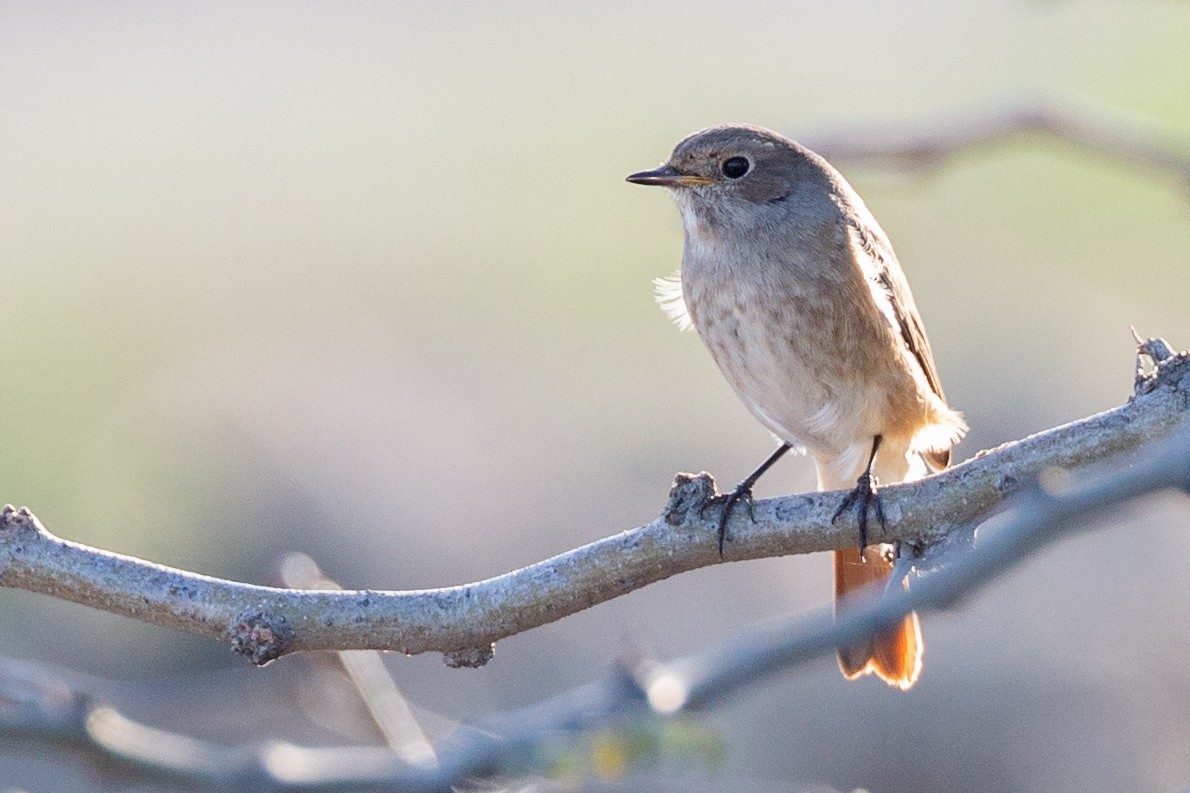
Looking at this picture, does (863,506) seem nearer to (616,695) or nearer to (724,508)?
(724,508)

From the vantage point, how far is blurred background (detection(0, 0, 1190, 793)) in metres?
6.23

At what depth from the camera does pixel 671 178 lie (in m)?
4.84

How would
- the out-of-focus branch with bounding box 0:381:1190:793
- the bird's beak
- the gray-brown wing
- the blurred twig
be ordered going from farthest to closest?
1. the bird's beak
2. the gray-brown wing
3. the blurred twig
4. the out-of-focus branch with bounding box 0:381:1190:793

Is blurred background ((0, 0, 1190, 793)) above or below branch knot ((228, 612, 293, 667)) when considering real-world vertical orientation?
above

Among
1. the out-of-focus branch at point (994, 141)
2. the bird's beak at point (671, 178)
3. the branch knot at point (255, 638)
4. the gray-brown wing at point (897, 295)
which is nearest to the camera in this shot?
the branch knot at point (255, 638)

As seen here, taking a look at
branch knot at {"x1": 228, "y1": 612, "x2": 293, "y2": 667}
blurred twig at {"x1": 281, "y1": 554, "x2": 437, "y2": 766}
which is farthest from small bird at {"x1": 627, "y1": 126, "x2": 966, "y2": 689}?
→ branch knot at {"x1": 228, "y1": 612, "x2": 293, "y2": 667}

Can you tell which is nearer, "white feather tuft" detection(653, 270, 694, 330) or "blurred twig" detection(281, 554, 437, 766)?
"blurred twig" detection(281, 554, 437, 766)

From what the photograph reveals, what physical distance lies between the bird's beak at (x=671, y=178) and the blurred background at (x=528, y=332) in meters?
0.58

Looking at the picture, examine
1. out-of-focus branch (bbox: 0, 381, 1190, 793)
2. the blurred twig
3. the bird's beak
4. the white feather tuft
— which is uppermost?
the bird's beak

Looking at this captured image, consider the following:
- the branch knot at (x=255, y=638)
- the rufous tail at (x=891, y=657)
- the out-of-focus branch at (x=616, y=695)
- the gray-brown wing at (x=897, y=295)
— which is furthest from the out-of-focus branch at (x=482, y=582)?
the gray-brown wing at (x=897, y=295)

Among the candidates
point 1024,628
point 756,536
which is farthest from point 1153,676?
point 756,536

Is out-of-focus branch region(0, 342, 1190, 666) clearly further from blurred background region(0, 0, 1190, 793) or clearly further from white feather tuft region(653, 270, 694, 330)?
white feather tuft region(653, 270, 694, 330)

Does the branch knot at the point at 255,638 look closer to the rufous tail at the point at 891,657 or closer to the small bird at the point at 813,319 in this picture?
the small bird at the point at 813,319

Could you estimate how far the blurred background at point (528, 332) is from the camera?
6.23 meters
